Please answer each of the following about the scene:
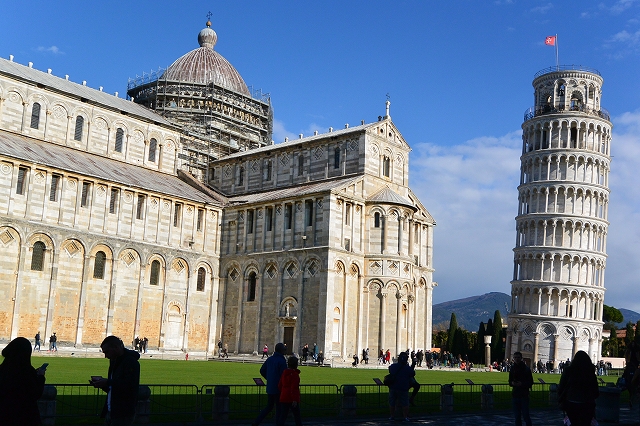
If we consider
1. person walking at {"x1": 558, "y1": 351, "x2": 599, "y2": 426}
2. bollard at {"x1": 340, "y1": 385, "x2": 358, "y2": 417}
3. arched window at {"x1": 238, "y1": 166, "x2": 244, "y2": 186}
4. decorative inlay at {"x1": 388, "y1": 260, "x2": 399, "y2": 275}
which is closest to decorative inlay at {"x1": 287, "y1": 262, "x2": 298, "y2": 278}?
decorative inlay at {"x1": 388, "y1": 260, "x2": 399, "y2": 275}

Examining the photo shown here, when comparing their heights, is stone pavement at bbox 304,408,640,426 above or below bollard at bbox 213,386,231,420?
below

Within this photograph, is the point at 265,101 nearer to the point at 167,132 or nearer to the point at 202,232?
the point at 167,132

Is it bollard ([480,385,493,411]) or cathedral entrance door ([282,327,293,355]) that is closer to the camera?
bollard ([480,385,493,411])

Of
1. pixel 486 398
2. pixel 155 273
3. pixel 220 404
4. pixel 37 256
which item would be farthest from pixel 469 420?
pixel 155 273

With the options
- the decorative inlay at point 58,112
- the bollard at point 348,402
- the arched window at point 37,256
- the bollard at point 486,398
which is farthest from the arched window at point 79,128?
the bollard at point 348,402

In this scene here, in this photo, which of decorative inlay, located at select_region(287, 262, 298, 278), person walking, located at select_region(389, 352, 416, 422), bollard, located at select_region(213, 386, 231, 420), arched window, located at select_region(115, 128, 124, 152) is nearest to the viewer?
bollard, located at select_region(213, 386, 231, 420)

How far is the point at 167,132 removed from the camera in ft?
200

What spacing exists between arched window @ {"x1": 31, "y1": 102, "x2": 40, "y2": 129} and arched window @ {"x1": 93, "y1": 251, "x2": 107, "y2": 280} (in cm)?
1061

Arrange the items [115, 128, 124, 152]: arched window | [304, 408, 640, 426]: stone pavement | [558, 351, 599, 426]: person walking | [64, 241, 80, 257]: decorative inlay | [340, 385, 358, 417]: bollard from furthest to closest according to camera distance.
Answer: [115, 128, 124, 152]: arched window → [64, 241, 80, 257]: decorative inlay → [340, 385, 358, 417]: bollard → [304, 408, 640, 426]: stone pavement → [558, 351, 599, 426]: person walking

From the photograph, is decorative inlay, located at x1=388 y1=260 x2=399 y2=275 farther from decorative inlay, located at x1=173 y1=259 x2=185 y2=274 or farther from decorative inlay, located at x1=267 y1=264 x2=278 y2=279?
decorative inlay, located at x1=173 y1=259 x2=185 y2=274

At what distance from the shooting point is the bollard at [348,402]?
19.5 meters

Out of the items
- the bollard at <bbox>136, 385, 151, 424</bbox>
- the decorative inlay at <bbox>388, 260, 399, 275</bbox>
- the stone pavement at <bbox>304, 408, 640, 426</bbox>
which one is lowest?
the stone pavement at <bbox>304, 408, 640, 426</bbox>

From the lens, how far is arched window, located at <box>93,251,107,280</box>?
1929 inches

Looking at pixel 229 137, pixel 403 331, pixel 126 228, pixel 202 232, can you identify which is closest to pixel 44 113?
pixel 126 228
